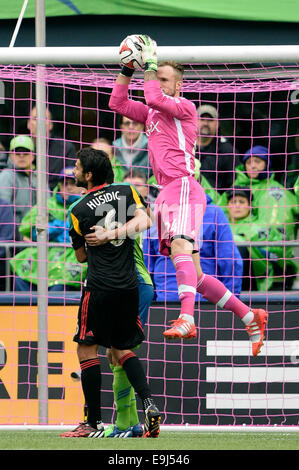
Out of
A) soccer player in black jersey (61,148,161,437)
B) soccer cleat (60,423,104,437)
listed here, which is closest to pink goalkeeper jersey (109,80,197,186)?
soccer player in black jersey (61,148,161,437)

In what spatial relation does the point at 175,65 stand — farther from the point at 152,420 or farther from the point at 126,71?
the point at 152,420

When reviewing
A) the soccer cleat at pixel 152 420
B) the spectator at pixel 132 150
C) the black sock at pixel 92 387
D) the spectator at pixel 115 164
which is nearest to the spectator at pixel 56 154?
the spectator at pixel 115 164

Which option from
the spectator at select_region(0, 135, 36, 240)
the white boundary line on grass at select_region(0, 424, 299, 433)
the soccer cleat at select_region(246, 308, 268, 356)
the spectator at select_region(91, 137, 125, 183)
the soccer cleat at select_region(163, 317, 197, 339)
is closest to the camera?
the soccer cleat at select_region(163, 317, 197, 339)

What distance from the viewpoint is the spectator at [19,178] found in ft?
32.8

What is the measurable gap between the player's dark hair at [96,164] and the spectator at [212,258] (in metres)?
1.75

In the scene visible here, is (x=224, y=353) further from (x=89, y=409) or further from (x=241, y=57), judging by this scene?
(x=241, y=57)

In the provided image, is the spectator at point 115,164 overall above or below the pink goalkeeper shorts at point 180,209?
above

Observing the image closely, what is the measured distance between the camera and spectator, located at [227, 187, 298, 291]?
9.75 metres

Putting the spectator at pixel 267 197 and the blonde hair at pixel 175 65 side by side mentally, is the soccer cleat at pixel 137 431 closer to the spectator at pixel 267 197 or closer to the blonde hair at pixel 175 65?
the blonde hair at pixel 175 65

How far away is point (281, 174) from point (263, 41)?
4.60ft

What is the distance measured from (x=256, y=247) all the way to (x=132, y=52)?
292 cm

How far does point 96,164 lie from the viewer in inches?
286

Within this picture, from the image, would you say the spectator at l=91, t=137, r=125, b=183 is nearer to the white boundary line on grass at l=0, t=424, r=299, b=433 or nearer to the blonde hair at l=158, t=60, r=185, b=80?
the blonde hair at l=158, t=60, r=185, b=80

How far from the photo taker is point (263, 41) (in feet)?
36.2
